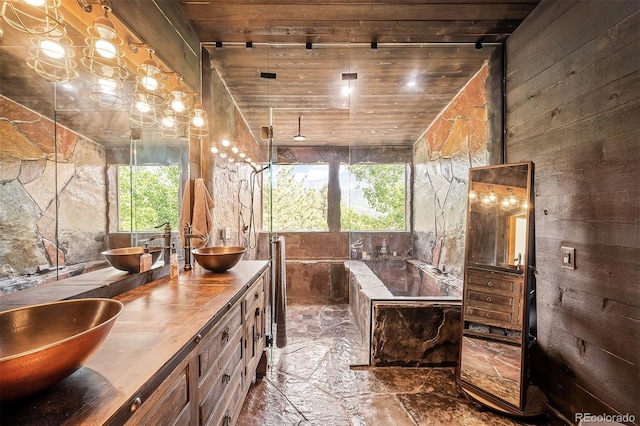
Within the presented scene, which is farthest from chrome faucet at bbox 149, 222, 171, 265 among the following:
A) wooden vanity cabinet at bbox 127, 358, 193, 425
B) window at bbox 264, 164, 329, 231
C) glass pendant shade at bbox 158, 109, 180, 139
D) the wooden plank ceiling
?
window at bbox 264, 164, 329, 231

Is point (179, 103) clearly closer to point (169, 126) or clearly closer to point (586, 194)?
point (169, 126)

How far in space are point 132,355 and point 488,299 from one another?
209 cm

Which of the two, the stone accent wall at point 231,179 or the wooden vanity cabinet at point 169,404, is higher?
the stone accent wall at point 231,179

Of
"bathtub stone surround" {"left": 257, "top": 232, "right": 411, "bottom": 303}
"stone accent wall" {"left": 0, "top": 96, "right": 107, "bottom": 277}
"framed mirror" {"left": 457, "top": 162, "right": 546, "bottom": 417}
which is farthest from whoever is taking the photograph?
"bathtub stone surround" {"left": 257, "top": 232, "right": 411, "bottom": 303}

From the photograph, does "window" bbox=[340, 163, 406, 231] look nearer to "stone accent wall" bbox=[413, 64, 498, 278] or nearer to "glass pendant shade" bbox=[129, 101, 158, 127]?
"stone accent wall" bbox=[413, 64, 498, 278]

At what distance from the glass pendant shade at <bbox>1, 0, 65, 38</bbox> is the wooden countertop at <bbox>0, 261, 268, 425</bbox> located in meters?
1.10

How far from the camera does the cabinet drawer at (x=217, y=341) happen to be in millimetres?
1021

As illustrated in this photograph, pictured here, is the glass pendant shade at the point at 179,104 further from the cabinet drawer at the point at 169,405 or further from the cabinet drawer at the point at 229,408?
the cabinet drawer at the point at 229,408

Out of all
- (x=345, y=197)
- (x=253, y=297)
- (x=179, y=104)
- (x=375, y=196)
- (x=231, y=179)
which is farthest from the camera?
(x=345, y=197)

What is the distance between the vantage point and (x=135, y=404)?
62 cm

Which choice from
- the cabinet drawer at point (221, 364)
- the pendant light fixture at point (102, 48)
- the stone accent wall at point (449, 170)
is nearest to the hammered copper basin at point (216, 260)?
the cabinet drawer at point (221, 364)

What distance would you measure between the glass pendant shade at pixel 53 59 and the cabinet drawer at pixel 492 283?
8.45ft

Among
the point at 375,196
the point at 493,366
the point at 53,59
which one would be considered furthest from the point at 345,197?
the point at 53,59

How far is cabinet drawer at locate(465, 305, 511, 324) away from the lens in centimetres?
179
